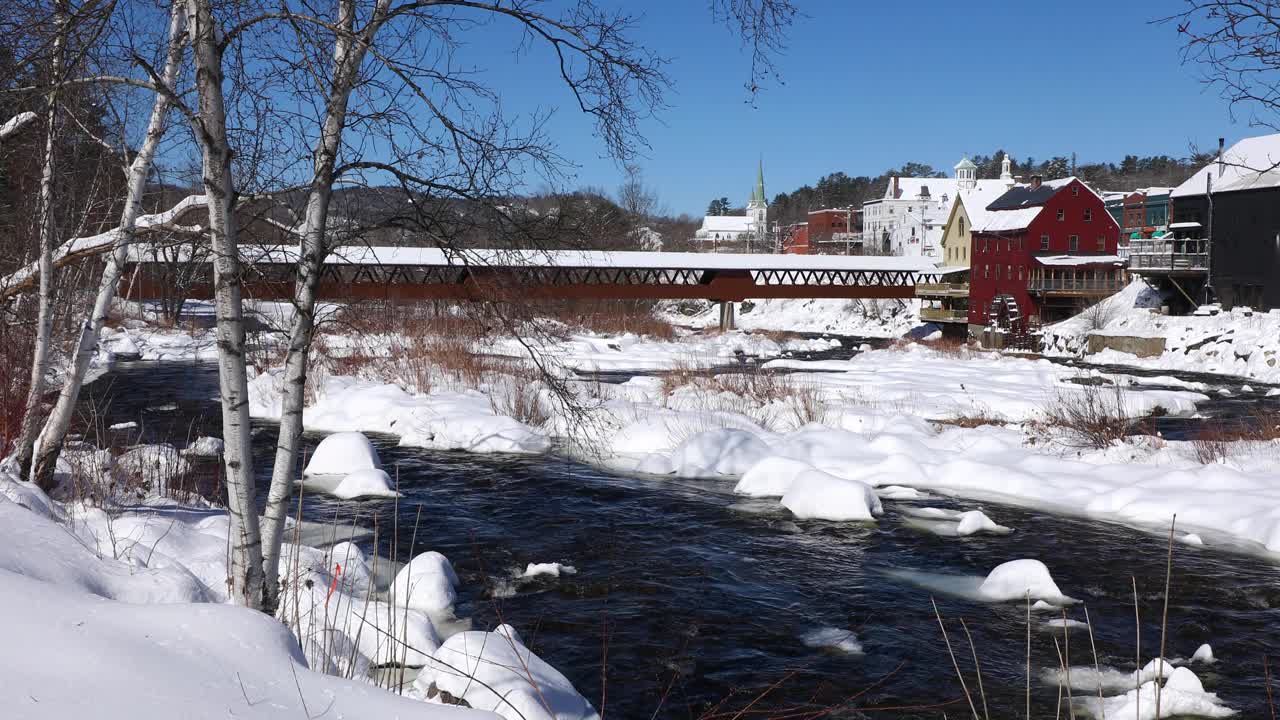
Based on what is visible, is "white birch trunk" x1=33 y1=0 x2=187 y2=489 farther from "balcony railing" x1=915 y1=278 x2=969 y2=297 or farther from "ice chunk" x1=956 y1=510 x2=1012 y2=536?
"balcony railing" x1=915 y1=278 x2=969 y2=297

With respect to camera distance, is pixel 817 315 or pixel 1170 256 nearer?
pixel 1170 256

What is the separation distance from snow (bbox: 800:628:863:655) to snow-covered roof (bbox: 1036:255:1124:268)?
40824 millimetres

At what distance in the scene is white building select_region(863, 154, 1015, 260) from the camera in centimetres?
8631

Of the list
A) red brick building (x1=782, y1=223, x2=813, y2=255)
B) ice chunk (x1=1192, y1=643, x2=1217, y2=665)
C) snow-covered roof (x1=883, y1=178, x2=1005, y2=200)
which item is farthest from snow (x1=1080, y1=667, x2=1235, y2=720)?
red brick building (x1=782, y1=223, x2=813, y2=255)

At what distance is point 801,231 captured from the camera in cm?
10331

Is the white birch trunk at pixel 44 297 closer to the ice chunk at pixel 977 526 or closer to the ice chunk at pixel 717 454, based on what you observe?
the ice chunk at pixel 717 454

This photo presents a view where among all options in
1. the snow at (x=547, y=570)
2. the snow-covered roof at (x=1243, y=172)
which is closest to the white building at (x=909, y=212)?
the snow-covered roof at (x=1243, y=172)

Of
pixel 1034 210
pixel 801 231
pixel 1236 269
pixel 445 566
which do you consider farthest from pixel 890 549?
pixel 801 231

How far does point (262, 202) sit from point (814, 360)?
27.9 meters

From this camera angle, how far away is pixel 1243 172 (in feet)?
116

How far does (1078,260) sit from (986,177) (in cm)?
9283

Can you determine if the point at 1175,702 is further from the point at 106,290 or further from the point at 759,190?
the point at 759,190

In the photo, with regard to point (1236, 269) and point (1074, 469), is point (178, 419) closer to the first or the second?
point (1074, 469)

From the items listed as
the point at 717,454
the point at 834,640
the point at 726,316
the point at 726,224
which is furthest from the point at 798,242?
the point at 834,640
